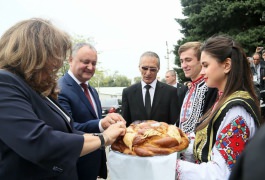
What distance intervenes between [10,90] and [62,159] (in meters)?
0.48

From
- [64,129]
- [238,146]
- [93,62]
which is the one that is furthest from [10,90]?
[93,62]

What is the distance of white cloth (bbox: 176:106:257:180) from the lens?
1.87 metres

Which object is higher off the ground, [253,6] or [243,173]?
[253,6]

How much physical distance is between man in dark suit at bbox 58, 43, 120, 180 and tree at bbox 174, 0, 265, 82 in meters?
14.3

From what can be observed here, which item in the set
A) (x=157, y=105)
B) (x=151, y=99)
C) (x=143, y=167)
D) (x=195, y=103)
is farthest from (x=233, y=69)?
(x=151, y=99)

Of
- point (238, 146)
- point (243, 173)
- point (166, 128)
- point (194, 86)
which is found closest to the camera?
point (243, 173)

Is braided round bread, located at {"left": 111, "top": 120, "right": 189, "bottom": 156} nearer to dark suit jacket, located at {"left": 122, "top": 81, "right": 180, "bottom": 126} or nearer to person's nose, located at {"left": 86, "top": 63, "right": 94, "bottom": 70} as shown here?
person's nose, located at {"left": 86, "top": 63, "right": 94, "bottom": 70}

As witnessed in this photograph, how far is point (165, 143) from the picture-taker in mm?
2043

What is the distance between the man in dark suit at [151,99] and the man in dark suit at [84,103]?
1.06 meters

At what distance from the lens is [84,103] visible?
3299 millimetres

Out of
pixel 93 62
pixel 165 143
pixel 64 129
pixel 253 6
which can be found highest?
pixel 253 6

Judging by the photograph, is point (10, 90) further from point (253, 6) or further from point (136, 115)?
point (253, 6)

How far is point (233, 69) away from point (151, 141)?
823 mm

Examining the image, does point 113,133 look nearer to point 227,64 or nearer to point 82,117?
point 227,64
